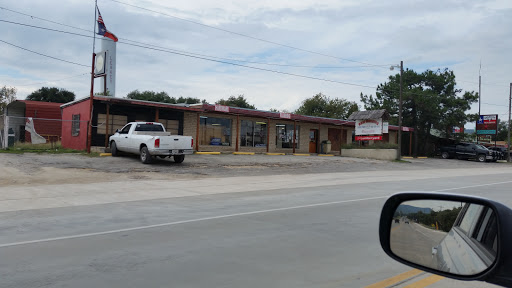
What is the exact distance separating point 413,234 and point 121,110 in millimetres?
24931

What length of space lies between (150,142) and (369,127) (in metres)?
22.3

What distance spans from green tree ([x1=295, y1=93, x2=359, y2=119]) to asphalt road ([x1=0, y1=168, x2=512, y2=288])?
55881mm

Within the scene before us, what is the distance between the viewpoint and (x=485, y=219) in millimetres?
1904

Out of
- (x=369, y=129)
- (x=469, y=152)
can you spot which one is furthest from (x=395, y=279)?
(x=469, y=152)

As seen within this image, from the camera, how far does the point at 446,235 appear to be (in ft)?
6.86

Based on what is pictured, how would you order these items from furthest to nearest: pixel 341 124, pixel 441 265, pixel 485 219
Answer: pixel 341 124 < pixel 441 265 < pixel 485 219

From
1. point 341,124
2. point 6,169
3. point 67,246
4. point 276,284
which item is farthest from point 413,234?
point 341,124

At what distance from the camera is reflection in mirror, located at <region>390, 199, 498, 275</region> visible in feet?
6.17

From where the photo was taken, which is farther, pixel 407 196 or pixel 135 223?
pixel 135 223

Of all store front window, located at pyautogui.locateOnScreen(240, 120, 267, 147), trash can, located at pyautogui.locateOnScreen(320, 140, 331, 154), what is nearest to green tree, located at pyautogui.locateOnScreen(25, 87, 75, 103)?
store front window, located at pyautogui.locateOnScreen(240, 120, 267, 147)

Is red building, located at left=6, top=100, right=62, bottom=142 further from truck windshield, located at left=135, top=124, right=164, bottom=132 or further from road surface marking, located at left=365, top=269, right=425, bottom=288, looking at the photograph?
road surface marking, located at left=365, top=269, right=425, bottom=288

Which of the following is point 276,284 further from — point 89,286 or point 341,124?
point 341,124

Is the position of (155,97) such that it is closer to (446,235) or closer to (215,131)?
(215,131)

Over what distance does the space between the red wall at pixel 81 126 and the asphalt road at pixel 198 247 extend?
16.3 m
